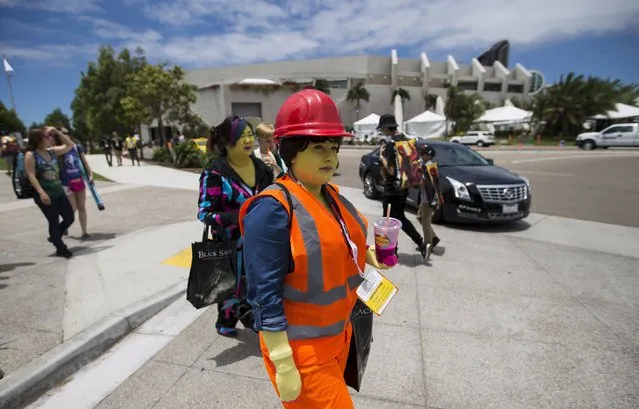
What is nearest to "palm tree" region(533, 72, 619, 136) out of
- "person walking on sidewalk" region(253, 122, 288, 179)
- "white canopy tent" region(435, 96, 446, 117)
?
"white canopy tent" region(435, 96, 446, 117)

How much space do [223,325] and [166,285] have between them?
3.74ft

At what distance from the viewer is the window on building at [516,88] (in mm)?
64312

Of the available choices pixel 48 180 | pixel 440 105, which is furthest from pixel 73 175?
pixel 440 105

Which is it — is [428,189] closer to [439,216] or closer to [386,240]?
[439,216]

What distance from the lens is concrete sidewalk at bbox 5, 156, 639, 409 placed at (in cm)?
232

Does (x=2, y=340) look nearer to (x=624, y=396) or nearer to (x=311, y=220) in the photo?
(x=311, y=220)

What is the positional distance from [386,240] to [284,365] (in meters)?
0.74

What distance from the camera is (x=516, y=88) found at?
64.8m

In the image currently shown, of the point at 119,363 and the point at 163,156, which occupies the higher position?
the point at 163,156

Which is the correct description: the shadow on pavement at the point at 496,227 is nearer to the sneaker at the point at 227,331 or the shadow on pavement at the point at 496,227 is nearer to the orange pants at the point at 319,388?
the sneaker at the point at 227,331

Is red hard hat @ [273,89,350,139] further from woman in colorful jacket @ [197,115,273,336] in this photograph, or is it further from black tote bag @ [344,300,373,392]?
woman in colorful jacket @ [197,115,273,336]

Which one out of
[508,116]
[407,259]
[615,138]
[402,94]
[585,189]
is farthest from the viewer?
[402,94]

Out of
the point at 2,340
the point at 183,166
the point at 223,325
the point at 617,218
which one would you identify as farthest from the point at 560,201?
the point at 183,166

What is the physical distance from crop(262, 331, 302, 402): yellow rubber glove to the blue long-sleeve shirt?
0.04 metres
